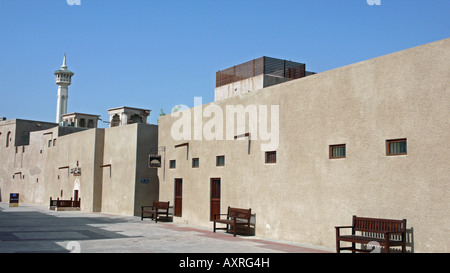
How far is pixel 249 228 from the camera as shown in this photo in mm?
15094

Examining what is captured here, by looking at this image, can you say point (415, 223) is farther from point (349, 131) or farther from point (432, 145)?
point (349, 131)

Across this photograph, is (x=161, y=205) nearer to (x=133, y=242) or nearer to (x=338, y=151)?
(x=133, y=242)

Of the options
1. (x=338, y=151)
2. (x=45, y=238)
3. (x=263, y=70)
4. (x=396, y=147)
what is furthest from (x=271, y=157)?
(x=45, y=238)

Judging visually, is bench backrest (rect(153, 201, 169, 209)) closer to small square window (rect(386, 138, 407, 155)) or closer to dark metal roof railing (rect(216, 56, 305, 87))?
dark metal roof railing (rect(216, 56, 305, 87))

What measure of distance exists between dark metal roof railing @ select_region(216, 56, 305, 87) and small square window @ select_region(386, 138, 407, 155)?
1021 centimetres

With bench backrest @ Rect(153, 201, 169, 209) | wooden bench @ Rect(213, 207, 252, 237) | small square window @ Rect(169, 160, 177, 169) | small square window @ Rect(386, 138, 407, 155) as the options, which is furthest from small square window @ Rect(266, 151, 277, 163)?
bench backrest @ Rect(153, 201, 169, 209)

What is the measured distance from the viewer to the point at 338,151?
39.6ft

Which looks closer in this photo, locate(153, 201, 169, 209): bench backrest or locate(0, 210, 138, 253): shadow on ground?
locate(0, 210, 138, 253): shadow on ground

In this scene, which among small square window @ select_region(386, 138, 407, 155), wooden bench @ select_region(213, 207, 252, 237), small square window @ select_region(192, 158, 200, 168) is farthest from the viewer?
small square window @ select_region(192, 158, 200, 168)

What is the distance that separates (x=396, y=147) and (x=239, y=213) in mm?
6710

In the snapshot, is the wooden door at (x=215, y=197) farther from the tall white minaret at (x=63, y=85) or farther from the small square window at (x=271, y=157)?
the tall white minaret at (x=63, y=85)

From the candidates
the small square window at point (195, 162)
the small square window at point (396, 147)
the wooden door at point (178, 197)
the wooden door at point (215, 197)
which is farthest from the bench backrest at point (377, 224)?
the wooden door at point (178, 197)

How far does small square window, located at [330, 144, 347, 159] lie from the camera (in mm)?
11927

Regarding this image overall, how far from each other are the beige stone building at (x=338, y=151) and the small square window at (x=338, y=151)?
0.13 ft
